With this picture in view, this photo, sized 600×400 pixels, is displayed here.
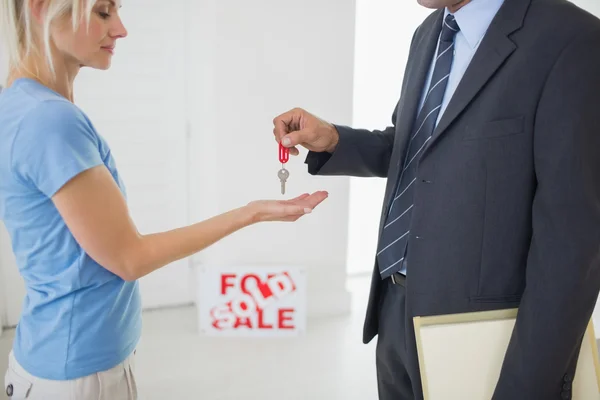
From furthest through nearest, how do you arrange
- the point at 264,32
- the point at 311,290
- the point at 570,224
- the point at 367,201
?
1. the point at 367,201
2. the point at 311,290
3. the point at 264,32
4. the point at 570,224

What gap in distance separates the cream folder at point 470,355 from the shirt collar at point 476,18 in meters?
0.54

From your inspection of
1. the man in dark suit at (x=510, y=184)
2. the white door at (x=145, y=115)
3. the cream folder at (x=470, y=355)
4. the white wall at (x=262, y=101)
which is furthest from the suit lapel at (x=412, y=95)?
the white door at (x=145, y=115)

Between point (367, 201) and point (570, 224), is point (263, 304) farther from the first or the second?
point (570, 224)

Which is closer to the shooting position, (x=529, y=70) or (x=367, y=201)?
(x=529, y=70)

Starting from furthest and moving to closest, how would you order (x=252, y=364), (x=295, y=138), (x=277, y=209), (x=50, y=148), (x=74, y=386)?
(x=252, y=364) < (x=295, y=138) < (x=277, y=209) < (x=74, y=386) < (x=50, y=148)

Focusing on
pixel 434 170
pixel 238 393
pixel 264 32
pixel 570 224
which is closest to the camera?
pixel 570 224

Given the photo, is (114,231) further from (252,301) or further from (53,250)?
(252,301)

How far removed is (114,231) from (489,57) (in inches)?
29.2

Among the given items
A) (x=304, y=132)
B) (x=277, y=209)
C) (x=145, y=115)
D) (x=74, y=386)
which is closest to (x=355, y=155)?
(x=304, y=132)

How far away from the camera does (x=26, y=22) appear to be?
0.99 m

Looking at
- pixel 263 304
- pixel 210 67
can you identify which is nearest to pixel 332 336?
pixel 263 304

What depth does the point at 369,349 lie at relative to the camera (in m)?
2.61

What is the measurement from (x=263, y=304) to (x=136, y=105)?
3.72 ft

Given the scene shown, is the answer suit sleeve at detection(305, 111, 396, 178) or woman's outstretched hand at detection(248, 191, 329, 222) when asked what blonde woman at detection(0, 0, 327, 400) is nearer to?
woman's outstretched hand at detection(248, 191, 329, 222)
